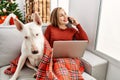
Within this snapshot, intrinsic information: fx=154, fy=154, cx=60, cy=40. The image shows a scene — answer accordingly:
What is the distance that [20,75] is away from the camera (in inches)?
59.6

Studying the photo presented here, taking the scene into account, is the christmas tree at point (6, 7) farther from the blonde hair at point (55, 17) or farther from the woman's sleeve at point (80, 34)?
the woman's sleeve at point (80, 34)

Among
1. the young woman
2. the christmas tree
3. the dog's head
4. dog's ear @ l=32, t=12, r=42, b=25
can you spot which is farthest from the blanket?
the christmas tree

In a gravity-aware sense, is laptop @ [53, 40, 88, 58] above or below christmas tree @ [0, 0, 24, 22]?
below

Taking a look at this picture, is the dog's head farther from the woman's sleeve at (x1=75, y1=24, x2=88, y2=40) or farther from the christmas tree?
the christmas tree

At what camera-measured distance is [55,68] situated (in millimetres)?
1460

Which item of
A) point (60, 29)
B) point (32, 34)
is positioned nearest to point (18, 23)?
point (32, 34)

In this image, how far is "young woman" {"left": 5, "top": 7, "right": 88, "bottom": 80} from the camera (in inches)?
55.0

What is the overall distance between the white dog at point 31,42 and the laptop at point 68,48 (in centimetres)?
15

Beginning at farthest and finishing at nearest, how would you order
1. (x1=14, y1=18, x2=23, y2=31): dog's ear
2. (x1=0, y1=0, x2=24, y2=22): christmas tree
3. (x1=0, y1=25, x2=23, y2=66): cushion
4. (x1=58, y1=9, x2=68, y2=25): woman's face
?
(x1=0, y1=0, x2=24, y2=22): christmas tree → (x1=58, y1=9, x2=68, y2=25): woman's face → (x1=0, y1=25, x2=23, y2=66): cushion → (x1=14, y1=18, x2=23, y2=31): dog's ear

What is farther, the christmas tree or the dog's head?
the christmas tree

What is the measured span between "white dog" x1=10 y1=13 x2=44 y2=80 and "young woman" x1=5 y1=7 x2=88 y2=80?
9cm

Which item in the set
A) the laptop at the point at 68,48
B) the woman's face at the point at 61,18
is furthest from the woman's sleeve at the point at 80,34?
the laptop at the point at 68,48

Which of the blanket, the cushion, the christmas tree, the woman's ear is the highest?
the christmas tree

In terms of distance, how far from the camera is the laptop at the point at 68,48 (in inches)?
56.2
